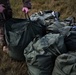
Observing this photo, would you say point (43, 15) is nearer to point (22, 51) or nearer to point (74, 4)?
point (22, 51)

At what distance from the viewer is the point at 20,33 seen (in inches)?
130

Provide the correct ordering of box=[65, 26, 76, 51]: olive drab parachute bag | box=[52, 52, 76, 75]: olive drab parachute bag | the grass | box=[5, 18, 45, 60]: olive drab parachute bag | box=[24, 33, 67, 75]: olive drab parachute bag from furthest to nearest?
the grass
box=[5, 18, 45, 60]: olive drab parachute bag
box=[65, 26, 76, 51]: olive drab parachute bag
box=[24, 33, 67, 75]: olive drab parachute bag
box=[52, 52, 76, 75]: olive drab parachute bag

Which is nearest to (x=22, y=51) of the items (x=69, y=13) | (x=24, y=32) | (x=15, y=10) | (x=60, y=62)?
(x=24, y=32)

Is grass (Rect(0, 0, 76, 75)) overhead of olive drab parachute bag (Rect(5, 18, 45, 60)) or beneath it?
beneath

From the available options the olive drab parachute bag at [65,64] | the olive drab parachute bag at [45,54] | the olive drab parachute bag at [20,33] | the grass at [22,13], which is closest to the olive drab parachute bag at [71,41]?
the olive drab parachute bag at [45,54]

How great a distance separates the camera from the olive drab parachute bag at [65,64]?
2602 mm

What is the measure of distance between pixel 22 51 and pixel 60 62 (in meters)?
0.85

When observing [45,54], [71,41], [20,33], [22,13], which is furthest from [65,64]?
[22,13]

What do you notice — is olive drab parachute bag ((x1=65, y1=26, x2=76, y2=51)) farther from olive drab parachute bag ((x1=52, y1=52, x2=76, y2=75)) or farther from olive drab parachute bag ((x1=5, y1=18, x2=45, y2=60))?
olive drab parachute bag ((x1=5, y1=18, x2=45, y2=60))

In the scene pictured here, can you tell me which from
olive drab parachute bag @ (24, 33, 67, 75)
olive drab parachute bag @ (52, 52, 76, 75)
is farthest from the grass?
olive drab parachute bag @ (52, 52, 76, 75)

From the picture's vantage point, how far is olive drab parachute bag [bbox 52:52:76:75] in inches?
102

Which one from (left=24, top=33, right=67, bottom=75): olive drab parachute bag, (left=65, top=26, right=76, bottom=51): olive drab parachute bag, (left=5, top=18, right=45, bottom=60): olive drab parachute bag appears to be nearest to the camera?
(left=24, top=33, right=67, bottom=75): olive drab parachute bag

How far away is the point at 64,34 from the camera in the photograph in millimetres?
3219

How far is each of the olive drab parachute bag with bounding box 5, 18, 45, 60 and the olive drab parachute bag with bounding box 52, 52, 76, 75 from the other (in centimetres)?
72
